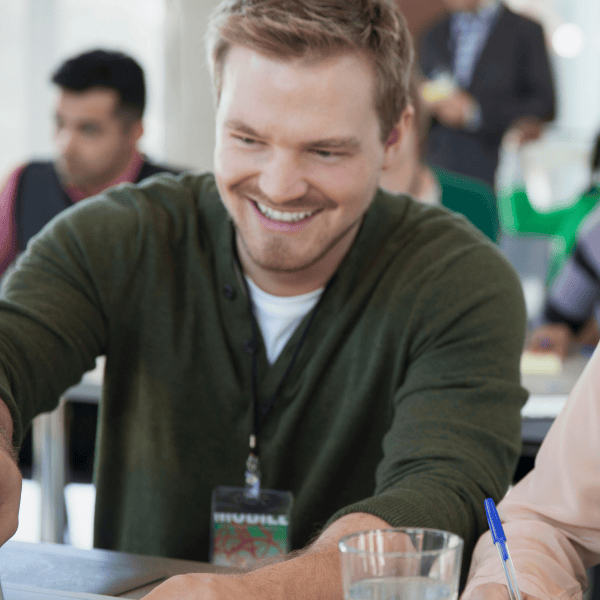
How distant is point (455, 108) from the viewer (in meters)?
4.49

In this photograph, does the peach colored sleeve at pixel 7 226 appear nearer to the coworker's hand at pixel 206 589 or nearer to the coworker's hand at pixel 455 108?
the coworker's hand at pixel 206 589

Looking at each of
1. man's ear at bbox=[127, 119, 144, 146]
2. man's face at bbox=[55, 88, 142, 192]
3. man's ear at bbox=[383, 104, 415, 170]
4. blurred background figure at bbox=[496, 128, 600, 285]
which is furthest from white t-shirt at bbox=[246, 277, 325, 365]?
blurred background figure at bbox=[496, 128, 600, 285]

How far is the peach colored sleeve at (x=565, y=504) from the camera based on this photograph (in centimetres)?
89

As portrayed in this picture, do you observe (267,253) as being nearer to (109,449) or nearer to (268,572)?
(109,449)

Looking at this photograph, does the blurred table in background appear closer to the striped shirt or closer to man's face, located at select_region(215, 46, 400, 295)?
man's face, located at select_region(215, 46, 400, 295)

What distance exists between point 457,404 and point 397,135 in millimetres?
477

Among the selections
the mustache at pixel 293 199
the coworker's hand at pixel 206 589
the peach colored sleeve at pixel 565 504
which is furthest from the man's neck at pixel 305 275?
the coworker's hand at pixel 206 589

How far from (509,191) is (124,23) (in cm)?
264


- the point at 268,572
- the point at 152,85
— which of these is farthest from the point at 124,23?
the point at 268,572

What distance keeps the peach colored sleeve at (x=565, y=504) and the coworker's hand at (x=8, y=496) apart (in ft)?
1.48

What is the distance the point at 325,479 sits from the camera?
1.30 metres

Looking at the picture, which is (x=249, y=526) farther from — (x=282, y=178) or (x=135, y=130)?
(x=135, y=130)

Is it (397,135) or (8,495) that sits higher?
(397,135)

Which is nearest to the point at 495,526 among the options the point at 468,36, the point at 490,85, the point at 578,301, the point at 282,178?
the point at 282,178
